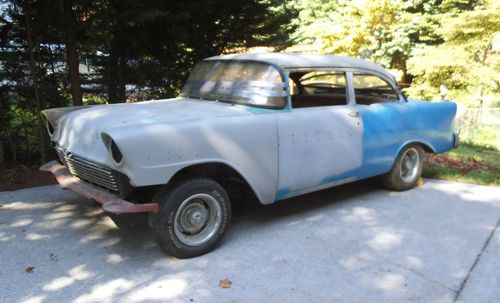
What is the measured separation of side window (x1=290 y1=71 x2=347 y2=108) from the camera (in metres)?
5.14

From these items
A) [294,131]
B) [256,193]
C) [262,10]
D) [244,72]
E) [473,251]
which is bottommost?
[473,251]

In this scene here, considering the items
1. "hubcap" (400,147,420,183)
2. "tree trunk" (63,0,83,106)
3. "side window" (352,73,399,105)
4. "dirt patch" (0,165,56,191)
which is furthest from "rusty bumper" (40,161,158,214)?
"hubcap" (400,147,420,183)

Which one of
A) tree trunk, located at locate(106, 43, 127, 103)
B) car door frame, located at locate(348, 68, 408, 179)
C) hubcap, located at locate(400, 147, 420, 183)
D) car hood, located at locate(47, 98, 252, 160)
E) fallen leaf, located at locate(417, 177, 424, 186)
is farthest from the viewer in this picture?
tree trunk, located at locate(106, 43, 127, 103)

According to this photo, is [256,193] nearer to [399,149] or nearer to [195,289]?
[195,289]

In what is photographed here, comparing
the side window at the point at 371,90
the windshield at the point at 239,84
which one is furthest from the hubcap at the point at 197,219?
the side window at the point at 371,90

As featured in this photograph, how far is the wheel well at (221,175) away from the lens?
3.69 meters

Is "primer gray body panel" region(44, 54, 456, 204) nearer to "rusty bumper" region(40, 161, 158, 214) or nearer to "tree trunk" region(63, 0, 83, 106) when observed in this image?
"rusty bumper" region(40, 161, 158, 214)

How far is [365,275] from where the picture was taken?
3465 mm

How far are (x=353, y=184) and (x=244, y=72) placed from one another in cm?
236

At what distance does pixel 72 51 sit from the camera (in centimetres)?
639

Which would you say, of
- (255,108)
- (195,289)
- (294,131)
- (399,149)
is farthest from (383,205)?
(195,289)

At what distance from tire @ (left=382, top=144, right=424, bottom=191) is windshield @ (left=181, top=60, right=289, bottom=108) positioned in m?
2.02

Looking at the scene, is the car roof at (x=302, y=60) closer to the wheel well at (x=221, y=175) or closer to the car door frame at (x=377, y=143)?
the car door frame at (x=377, y=143)

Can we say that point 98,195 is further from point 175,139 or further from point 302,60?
point 302,60
